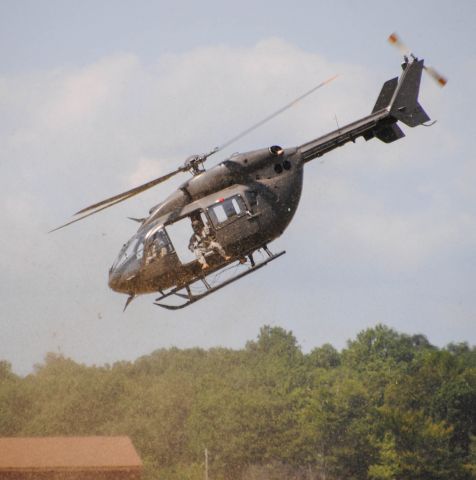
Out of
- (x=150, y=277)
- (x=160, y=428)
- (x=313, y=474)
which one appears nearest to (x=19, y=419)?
(x=160, y=428)

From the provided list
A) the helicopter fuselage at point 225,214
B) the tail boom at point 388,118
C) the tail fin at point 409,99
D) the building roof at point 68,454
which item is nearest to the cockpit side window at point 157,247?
the helicopter fuselage at point 225,214

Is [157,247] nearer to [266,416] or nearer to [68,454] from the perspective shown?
[68,454]

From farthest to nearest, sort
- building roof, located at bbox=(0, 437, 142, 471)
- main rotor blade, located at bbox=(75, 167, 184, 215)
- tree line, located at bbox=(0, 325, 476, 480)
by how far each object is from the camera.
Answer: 1. tree line, located at bbox=(0, 325, 476, 480)
2. building roof, located at bbox=(0, 437, 142, 471)
3. main rotor blade, located at bbox=(75, 167, 184, 215)

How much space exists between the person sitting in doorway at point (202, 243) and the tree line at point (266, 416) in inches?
2464

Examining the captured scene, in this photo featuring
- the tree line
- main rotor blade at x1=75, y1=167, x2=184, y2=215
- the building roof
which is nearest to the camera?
main rotor blade at x1=75, y1=167, x2=184, y2=215

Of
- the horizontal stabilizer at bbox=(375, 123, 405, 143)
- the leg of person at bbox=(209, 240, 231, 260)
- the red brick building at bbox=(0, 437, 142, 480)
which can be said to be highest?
the horizontal stabilizer at bbox=(375, 123, 405, 143)

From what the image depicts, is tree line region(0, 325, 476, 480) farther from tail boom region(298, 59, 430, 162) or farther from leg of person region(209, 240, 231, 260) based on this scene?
Answer: leg of person region(209, 240, 231, 260)

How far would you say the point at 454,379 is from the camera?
94.9m

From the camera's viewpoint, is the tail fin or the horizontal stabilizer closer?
the horizontal stabilizer

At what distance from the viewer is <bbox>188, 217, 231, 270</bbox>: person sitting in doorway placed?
2408 centimetres

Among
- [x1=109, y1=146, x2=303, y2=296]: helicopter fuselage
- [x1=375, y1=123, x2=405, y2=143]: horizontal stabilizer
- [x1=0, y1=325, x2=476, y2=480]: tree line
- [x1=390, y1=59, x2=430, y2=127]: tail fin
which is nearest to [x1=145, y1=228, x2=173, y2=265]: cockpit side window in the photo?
[x1=109, y1=146, x2=303, y2=296]: helicopter fuselage

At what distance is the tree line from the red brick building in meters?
39.5

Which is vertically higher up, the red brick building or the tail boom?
the tail boom

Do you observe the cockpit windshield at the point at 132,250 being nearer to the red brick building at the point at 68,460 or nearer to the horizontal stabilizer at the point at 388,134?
the horizontal stabilizer at the point at 388,134
